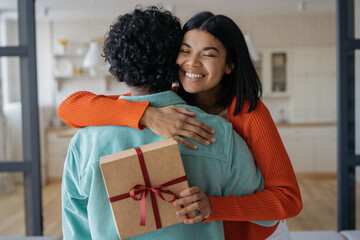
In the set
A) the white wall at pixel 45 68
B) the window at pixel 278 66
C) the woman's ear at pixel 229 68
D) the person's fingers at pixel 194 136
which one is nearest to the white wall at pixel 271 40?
the white wall at pixel 45 68

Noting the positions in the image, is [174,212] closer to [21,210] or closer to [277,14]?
[21,210]

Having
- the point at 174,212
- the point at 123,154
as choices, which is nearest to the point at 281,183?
the point at 174,212

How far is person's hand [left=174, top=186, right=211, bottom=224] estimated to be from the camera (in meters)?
0.85

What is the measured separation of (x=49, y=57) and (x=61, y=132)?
1.62 meters

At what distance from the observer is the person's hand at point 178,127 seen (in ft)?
2.93

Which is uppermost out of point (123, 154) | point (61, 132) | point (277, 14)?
point (277, 14)

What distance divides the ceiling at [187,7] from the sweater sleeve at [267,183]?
4448 mm

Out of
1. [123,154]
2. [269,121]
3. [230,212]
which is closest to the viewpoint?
[123,154]

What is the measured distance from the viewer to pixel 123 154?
2.70 ft

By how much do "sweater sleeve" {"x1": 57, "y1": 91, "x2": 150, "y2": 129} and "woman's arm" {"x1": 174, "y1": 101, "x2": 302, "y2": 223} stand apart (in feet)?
1.09

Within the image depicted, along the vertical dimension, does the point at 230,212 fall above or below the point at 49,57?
below

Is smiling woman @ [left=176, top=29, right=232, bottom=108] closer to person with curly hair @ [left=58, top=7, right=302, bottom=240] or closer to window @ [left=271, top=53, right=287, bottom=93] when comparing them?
person with curly hair @ [left=58, top=7, right=302, bottom=240]

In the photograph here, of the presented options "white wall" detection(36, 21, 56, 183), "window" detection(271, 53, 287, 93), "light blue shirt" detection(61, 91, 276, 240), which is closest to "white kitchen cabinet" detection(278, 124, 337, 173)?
"window" detection(271, 53, 287, 93)

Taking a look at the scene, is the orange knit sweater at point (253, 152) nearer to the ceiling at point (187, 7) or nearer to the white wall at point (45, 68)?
the ceiling at point (187, 7)
